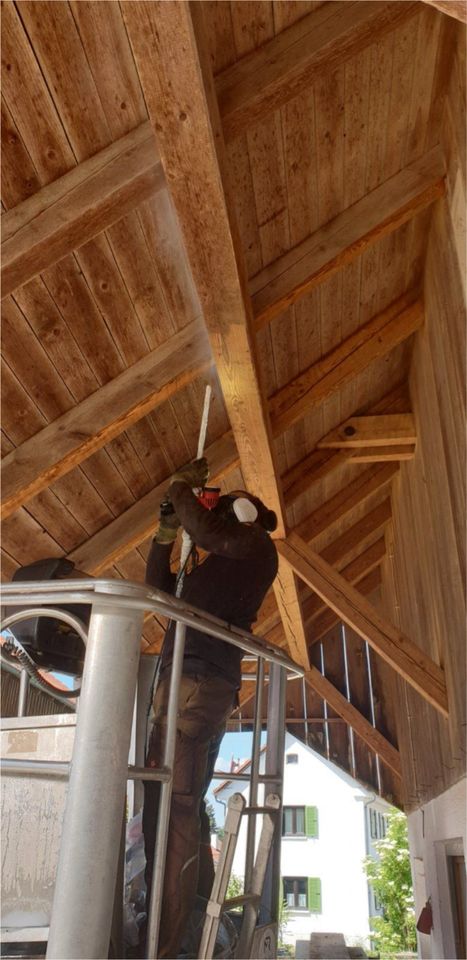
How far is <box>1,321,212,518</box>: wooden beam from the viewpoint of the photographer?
3.21 metres

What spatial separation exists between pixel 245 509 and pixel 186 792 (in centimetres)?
87

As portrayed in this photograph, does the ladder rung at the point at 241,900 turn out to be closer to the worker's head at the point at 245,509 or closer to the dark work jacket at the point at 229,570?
the dark work jacket at the point at 229,570

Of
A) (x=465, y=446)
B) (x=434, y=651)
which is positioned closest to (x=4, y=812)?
(x=465, y=446)

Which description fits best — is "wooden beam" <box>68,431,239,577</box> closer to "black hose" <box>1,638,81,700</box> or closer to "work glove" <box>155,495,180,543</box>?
"work glove" <box>155,495,180,543</box>

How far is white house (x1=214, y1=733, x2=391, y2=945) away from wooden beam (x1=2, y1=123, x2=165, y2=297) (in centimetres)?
1448

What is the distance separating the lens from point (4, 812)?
5.50ft

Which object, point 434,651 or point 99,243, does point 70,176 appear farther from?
point 434,651

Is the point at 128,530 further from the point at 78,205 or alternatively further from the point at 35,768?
the point at 35,768

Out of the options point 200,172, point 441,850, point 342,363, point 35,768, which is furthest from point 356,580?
point 35,768

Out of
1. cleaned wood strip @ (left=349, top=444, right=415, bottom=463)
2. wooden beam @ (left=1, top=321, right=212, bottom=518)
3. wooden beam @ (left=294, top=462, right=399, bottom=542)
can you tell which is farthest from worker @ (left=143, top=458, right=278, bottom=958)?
wooden beam @ (left=294, top=462, right=399, bottom=542)

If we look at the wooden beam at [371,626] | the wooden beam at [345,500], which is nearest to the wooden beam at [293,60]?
the wooden beam at [371,626]

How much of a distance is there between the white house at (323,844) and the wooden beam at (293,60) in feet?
47.6

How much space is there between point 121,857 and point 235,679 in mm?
596

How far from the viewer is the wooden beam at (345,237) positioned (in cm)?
331
